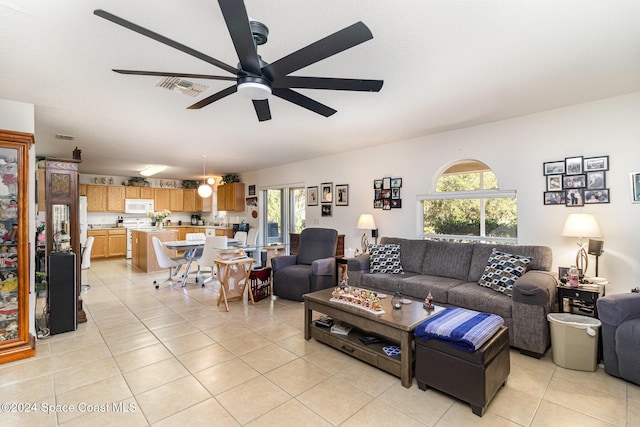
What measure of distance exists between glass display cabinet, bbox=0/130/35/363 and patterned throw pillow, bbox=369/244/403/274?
3.72 meters

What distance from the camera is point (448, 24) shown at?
1846 millimetres

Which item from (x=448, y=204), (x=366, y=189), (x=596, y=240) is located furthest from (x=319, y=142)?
(x=596, y=240)

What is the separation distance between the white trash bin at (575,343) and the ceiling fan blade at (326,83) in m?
2.55

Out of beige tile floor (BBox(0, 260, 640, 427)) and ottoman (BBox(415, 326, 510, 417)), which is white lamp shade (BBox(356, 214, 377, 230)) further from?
ottoman (BBox(415, 326, 510, 417))

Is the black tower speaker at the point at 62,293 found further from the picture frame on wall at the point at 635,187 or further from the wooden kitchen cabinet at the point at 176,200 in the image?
the wooden kitchen cabinet at the point at 176,200

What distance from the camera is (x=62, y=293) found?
3246 mm

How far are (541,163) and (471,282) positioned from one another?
1.61 metres

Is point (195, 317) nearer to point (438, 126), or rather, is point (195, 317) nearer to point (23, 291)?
point (23, 291)

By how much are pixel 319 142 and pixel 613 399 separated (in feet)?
13.9

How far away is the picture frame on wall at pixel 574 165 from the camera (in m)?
3.21

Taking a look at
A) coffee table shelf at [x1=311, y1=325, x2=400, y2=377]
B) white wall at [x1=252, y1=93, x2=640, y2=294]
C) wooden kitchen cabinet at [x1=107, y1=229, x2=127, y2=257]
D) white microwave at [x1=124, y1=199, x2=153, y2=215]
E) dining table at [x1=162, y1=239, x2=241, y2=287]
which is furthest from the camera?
white microwave at [x1=124, y1=199, x2=153, y2=215]

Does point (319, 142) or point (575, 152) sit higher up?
point (319, 142)

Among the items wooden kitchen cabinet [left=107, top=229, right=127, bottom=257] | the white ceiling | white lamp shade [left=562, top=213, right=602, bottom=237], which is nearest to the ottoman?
white lamp shade [left=562, top=213, right=602, bottom=237]

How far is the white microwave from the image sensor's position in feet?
28.0
